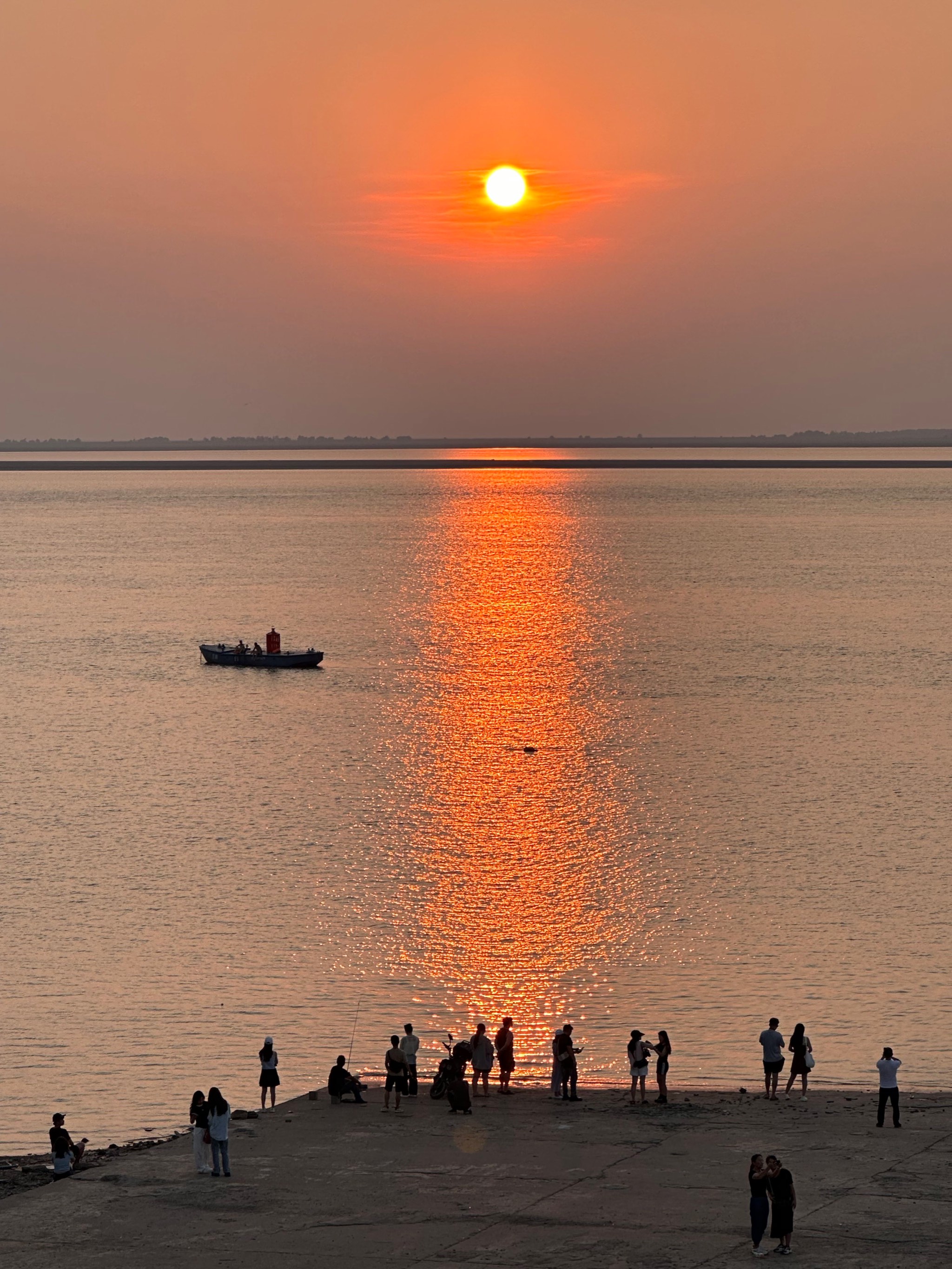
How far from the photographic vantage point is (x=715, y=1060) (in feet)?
114

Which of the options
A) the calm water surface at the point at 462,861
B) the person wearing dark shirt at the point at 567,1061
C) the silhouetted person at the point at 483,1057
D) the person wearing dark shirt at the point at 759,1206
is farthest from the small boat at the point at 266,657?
the person wearing dark shirt at the point at 759,1206

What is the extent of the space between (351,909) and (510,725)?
1354 inches

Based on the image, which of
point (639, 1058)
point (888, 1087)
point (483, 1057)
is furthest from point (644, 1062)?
point (888, 1087)

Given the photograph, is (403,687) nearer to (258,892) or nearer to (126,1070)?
(258,892)

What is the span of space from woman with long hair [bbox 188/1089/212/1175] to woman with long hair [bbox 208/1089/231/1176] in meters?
0.10

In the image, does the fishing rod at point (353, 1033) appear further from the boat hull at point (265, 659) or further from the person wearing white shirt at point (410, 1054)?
the boat hull at point (265, 659)

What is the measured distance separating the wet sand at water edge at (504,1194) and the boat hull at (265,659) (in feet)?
253

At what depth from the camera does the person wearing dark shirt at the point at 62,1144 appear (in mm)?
24766

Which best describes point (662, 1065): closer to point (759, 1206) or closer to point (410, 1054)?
point (410, 1054)

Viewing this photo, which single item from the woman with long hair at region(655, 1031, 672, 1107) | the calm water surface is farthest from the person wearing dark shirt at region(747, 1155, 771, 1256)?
the calm water surface

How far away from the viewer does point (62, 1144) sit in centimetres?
2475

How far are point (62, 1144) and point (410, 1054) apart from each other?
5975mm

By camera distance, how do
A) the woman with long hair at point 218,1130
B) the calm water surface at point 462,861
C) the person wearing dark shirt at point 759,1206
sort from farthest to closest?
the calm water surface at point 462,861, the woman with long hair at point 218,1130, the person wearing dark shirt at point 759,1206

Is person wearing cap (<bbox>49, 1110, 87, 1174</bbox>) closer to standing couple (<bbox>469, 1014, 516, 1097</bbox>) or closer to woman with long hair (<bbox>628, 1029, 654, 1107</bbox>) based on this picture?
standing couple (<bbox>469, 1014, 516, 1097</bbox>)
